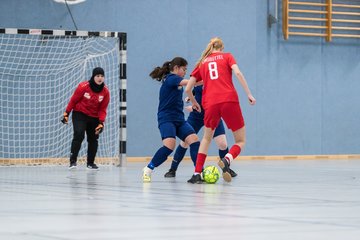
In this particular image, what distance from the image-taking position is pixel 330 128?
20906mm

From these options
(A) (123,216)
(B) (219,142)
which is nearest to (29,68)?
(B) (219,142)

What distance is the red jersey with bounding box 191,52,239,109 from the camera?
9781mm

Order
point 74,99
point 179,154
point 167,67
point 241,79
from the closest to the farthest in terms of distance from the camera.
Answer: point 241,79
point 167,67
point 179,154
point 74,99

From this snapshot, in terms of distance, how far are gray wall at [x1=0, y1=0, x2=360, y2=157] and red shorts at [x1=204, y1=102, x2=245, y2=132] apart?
8.59 metres

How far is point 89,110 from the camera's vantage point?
1471 centimetres

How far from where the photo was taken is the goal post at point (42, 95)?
1702 cm

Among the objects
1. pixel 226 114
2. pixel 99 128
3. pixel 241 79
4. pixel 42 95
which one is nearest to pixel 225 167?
pixel 226 114

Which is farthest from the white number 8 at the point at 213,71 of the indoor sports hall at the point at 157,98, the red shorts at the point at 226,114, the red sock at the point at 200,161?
the indoor sports hall at the point at 157,98

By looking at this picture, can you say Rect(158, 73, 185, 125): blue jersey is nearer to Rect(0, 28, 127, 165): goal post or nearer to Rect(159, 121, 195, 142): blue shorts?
Rect(159, 121, 195, 142): blue shorts

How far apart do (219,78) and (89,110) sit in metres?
5.36

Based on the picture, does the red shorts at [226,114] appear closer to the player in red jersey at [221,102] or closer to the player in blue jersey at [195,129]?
the player in red jersey at [221,102]

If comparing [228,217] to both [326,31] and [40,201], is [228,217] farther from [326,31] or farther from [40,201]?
[326,31]

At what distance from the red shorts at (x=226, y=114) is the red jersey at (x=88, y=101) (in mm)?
5029

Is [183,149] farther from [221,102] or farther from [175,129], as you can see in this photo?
[221,102]
